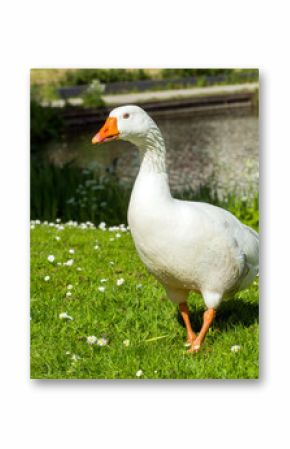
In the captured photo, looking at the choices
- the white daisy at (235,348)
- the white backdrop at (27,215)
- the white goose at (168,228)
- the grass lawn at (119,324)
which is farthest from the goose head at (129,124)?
the white daisy at (235,348)

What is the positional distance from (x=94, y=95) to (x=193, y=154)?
2.09 feet

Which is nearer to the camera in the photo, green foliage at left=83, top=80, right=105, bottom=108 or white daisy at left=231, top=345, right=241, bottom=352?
white daisy at left=231, top=345, right=241, bottom=352

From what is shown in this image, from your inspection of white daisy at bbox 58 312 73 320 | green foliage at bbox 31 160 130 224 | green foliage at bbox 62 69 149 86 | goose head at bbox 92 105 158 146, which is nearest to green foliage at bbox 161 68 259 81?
green foliage at bbox 62 69 149 86

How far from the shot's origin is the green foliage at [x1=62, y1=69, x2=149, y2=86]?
12.4 ft

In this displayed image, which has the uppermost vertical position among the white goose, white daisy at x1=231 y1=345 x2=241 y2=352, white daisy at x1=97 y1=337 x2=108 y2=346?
the white goose

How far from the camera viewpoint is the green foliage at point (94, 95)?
3.90 metres

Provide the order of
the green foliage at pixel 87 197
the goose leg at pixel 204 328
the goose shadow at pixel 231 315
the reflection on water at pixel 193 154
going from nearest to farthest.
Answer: the goose leg at pixel 204 328, the goose shadow at pixel 231 315, the reflection on water at pixel 193 154, the green foliage at pixel 87 197

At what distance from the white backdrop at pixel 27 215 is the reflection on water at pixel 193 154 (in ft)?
1.07

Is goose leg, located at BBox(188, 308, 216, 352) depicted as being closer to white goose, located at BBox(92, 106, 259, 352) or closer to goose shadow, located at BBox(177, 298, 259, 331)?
white goose, located at BBox(92, 106, 259, 352)

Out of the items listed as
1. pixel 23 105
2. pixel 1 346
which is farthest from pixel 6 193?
pixel 1 346

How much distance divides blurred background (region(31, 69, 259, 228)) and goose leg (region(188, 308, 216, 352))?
85 centimetres

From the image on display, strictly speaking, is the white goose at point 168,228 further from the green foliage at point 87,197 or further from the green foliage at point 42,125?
the green foliage at point 87,197
